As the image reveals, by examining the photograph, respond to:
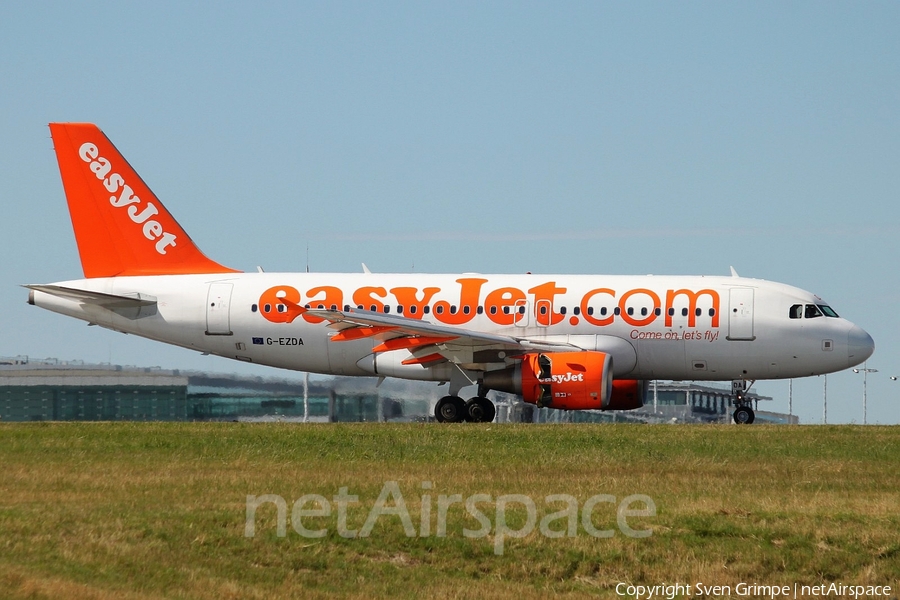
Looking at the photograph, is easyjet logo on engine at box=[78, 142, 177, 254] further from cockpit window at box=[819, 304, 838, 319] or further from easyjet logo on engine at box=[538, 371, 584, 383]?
cockpit window at box=[819, 304, 838, 319]

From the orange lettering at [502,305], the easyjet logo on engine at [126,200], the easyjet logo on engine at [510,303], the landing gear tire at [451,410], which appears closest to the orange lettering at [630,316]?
the easyjet logo on engine at [510,303]

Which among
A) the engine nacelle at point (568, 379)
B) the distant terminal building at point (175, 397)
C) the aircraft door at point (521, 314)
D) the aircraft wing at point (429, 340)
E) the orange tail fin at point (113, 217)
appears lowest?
the distant terminal building at point (175, 397)

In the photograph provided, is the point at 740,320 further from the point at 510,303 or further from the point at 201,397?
the point at 201,397

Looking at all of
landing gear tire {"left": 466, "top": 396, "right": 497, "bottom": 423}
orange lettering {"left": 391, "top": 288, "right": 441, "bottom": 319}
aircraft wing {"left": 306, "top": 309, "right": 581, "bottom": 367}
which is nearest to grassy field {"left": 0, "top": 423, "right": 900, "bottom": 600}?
aircraft wing {"left": 306, "top": 309, "right": 581, "bottom": 367}

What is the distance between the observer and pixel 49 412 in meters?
42.1

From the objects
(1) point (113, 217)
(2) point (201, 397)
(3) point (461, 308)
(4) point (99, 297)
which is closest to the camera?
(3) point (461, 308)

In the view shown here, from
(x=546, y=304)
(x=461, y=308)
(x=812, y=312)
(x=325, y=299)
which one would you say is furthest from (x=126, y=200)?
(x=812, y=312)

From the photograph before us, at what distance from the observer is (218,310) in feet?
104

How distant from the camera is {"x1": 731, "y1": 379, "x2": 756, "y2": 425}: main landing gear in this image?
102ft

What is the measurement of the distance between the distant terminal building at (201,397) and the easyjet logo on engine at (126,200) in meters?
6.34

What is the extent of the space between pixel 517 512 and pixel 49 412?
3018 cm

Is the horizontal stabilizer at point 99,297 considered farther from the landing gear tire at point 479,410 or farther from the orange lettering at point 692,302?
the orange lettering at point 692,302

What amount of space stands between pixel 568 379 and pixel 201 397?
15.4m

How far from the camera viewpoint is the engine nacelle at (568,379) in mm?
27797
